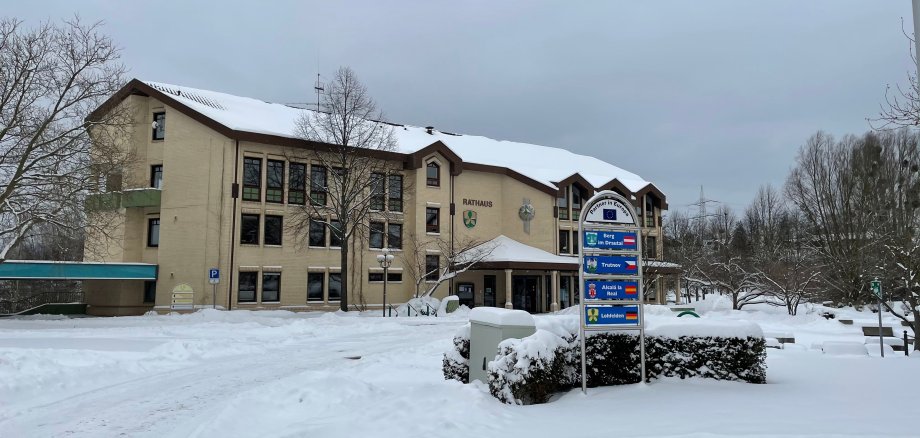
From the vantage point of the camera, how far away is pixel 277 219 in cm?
3672

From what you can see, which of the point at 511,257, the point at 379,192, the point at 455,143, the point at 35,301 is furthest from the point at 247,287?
the point at 35,301

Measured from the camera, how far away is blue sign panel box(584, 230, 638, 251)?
1020 cm

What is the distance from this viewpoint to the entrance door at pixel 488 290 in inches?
1726

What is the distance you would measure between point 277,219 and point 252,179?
2.71 metres

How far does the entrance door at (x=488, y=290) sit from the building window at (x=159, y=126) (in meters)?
22.3

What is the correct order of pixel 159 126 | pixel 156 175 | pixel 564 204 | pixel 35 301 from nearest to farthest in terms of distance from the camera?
pixel 156 175, pixel 159 126, pixel 35 301, pixel 564 204

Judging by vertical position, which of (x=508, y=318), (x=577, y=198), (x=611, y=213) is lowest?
(x=508, y=318)

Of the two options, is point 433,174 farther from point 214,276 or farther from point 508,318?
point 508,318

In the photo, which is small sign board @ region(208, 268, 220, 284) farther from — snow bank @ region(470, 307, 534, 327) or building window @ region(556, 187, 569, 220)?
building window @ region(556, 187, 569, 220)

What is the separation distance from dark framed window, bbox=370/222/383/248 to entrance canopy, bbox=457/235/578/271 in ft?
17.0

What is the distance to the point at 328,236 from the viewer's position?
125 feet

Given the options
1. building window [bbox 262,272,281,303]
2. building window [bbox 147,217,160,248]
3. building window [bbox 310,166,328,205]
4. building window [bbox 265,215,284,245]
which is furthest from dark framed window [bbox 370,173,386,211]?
building window [bbox 147,217,160,248]

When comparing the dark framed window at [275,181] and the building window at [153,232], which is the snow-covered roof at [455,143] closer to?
the dark framed window at [275,181]

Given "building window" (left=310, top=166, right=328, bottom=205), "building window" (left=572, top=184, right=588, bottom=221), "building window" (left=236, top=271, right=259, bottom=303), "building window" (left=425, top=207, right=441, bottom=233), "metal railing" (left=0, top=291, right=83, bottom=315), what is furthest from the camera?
"building window" (left=572, top=184, right=588, bottom=221)
